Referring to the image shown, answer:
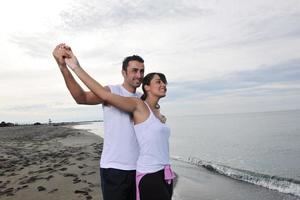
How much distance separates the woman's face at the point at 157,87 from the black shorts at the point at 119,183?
2.97 ft

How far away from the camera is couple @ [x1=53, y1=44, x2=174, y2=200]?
12.2 feet

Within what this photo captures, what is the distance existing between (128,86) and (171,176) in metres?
1.15

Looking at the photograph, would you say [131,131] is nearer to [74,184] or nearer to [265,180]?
[74,184]

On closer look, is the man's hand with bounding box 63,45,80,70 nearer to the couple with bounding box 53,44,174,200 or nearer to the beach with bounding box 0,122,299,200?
the couple with bounding box 53,44,174,200

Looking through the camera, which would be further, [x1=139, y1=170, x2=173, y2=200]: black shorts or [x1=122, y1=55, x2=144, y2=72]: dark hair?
[x1=122, y1=55, x2=144, y2=72]: dark hair

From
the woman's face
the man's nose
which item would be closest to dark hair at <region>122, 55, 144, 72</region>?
the man's nose

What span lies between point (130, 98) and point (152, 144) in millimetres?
549

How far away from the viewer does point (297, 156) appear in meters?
26.1

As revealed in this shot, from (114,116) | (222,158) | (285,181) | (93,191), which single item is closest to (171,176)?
(114,116)

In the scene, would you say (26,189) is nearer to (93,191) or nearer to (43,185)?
(43,185)

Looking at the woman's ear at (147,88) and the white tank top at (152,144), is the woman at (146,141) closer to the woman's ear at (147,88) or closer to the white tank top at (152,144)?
the white tank top at (152,144)

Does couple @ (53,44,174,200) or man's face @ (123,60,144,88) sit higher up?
man's face @ (123,60,144,88)

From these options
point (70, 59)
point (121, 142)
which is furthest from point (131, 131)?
point (70, 59)

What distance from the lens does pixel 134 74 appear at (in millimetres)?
4117
